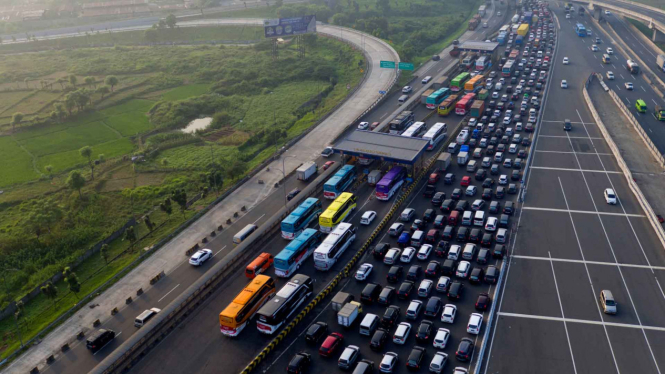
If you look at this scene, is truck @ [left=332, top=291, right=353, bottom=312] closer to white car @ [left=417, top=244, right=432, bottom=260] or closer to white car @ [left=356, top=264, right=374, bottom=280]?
white car @ [left=356, top=264, right=374, bottom=280]

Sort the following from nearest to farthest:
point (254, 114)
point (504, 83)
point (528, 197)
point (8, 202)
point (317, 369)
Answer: point (317, 369) → point (528, 197) → point (8, 202) → point (254, 114) → point (504, 83)

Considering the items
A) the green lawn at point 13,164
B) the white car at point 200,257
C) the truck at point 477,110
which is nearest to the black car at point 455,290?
the white car at point 200,257

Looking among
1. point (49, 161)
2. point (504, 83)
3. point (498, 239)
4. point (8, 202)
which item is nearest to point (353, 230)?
point (498, 239)

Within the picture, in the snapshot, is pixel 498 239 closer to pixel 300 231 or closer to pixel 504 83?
pixel 300 231

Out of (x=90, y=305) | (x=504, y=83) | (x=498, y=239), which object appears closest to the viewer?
(x=90, y=305)

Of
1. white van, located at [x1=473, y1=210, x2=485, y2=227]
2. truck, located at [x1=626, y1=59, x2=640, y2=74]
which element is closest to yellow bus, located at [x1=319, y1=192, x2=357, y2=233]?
white van, located at [x1=473, y1=210, x2=485, y2=227]

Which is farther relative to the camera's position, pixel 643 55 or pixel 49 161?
pixel 643 55

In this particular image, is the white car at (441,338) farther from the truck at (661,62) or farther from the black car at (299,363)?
the truck at (661,62)
